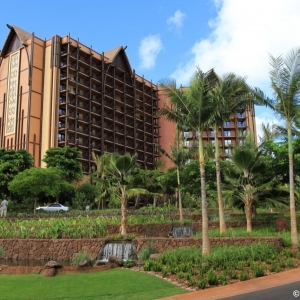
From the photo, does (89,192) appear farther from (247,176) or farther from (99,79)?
(247,176)

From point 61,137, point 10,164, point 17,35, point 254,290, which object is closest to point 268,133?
point 254,290

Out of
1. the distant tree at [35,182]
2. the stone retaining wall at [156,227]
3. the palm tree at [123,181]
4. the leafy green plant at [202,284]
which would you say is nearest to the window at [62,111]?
the distant tree at [35,182]

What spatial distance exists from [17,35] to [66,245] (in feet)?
158

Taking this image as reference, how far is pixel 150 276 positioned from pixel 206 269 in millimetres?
1732

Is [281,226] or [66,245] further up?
[281,226]

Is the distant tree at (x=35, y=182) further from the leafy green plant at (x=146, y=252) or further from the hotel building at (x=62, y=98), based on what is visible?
the hotel building at (x=62, y=98)

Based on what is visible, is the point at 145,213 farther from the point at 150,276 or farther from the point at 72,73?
the point at 72,73

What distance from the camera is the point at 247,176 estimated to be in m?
19.3

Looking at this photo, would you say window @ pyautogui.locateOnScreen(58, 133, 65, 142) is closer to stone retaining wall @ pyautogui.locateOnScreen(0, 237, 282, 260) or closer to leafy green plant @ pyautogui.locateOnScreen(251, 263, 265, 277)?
stone retaining wall @ pyautogui.locateOnScreen(0, 237, 282, 260)

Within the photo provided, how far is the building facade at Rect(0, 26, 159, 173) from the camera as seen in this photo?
53.5 m

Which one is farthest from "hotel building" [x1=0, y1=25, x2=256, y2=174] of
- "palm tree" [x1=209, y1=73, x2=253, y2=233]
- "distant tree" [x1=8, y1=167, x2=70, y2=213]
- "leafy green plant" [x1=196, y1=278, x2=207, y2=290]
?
"leafy green plant" [x1=196, y1=278, x2=207, y2=290]

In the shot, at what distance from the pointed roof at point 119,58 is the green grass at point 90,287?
57731mm

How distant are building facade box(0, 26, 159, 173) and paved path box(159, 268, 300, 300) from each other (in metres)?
45.7

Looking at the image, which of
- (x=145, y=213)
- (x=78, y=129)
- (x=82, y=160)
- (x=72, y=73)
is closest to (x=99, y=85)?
(x=72, y=73)
